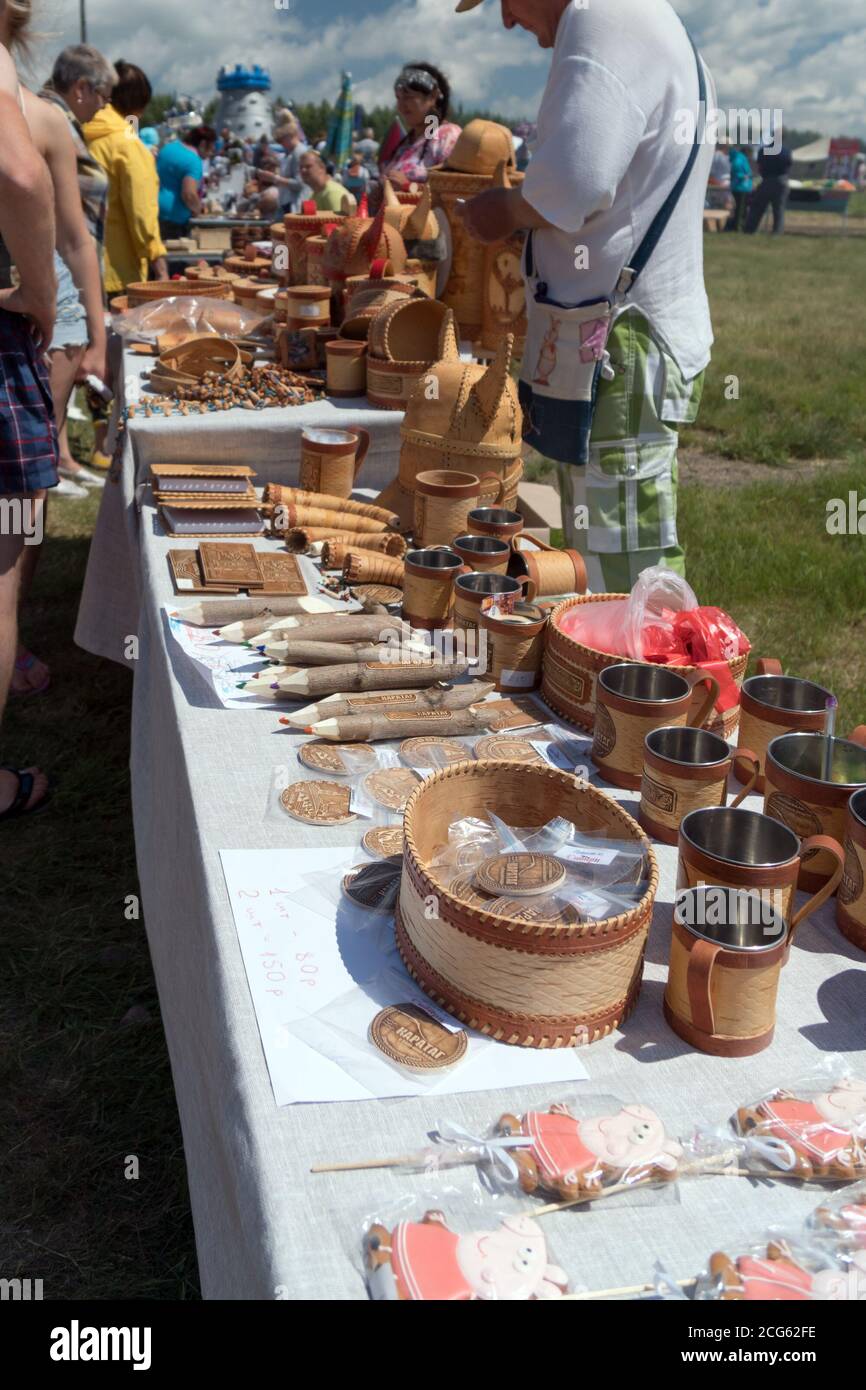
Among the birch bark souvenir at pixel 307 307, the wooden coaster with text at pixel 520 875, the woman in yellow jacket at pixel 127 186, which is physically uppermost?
the woman in yellow jacket at pixel 127 186

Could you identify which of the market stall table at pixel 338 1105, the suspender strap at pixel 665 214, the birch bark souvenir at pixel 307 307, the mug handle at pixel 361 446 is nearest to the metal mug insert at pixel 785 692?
the market stall table at pixel 338 1105

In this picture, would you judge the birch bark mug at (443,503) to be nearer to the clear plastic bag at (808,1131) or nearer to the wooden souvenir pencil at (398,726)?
the wooden souvenir pencil at (398,726)

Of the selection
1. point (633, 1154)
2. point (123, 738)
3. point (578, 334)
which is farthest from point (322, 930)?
point (123, 738)

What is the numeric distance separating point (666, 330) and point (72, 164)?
1.99 m

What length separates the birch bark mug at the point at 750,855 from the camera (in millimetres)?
1148

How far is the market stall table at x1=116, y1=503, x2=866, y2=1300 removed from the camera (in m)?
0.92

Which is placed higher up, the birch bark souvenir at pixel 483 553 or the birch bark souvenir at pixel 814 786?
the birch bark souvenir at pixel 483 553

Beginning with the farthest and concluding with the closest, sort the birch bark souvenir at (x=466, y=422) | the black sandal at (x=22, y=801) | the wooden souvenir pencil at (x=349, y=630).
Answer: the black sandal at (x=22, y=801) → the birch bark souvenir at (x=466, y=422) → the wooden souvenir pencil at (x=349, y=630)

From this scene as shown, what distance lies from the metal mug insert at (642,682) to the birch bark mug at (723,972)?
0.49 m

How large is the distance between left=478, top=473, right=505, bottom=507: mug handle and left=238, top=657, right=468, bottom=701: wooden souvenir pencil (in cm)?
77

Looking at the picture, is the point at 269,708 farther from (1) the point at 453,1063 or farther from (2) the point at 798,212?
(2) the point at 798,212

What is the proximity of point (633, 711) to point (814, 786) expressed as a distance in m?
0.28

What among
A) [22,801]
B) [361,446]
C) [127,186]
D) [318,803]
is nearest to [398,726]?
[318,803]

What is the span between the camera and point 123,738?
3.77 meters
